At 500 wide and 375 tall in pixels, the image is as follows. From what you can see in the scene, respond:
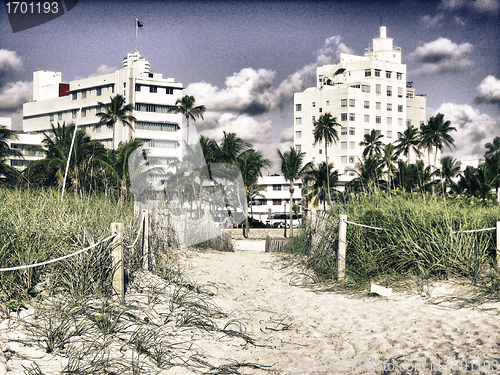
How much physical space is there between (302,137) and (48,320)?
227ft

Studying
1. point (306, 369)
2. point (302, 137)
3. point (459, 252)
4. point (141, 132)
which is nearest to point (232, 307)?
point (306, 369)

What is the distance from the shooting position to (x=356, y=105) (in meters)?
67.9

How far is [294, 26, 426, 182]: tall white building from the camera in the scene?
221 ft

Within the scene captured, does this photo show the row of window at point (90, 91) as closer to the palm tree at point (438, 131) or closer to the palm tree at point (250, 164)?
the palm tree at point (250, 164)

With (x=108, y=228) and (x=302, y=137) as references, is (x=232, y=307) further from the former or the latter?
(x=302, y=137)

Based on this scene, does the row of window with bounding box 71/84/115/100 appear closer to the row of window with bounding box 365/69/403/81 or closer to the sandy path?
the row of window with bounding box 365/69/403/81

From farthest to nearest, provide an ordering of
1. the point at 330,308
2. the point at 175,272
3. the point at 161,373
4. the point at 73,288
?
the point at 175,272 → the point at 330,308 → the point at 73,288 → the point at 161,373

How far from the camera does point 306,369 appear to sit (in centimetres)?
386

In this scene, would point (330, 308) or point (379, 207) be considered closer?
point (330, 308)

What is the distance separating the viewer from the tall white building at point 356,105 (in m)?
67.4

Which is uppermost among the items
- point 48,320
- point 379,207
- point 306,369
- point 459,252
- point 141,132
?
point 141,132

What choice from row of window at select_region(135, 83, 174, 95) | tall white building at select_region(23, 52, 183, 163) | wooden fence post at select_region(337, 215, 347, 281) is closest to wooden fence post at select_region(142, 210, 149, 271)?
wooden fence post at select_region(337, 215, 347, 281)

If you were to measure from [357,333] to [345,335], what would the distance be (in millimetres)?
141

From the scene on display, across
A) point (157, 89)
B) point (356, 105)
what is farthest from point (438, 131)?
point (157, 89)
